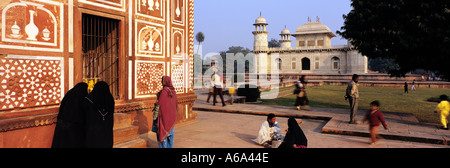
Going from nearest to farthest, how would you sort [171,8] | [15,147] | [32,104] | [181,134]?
[15,147]
[32,104]
[181,134]
[171,8]

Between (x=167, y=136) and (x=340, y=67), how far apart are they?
4744 cm

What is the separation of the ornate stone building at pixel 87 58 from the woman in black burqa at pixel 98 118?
962mm

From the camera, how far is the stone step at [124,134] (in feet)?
15.5

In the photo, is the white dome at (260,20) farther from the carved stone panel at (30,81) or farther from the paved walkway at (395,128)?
the carved stone panel at (30,81)

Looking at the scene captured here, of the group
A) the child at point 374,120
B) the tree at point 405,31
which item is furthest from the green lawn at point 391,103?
the child at point 374,120

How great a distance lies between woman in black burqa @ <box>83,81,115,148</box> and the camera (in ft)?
12.0

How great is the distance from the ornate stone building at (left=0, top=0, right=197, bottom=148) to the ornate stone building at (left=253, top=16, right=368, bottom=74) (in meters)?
44.1

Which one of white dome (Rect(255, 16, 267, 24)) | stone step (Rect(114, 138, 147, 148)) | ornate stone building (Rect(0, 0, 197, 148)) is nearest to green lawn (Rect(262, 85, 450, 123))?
ornate stone building (Rect(0, 0, 197, 148))

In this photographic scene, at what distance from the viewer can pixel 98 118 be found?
12.2 feet

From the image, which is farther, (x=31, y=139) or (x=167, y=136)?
(x=167, y=136)

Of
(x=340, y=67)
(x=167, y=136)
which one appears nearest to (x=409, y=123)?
(x=167, y=136)

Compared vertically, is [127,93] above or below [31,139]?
above

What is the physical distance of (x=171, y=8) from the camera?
6684 millimetres

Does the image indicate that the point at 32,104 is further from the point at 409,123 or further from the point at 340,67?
the point at 340,67
